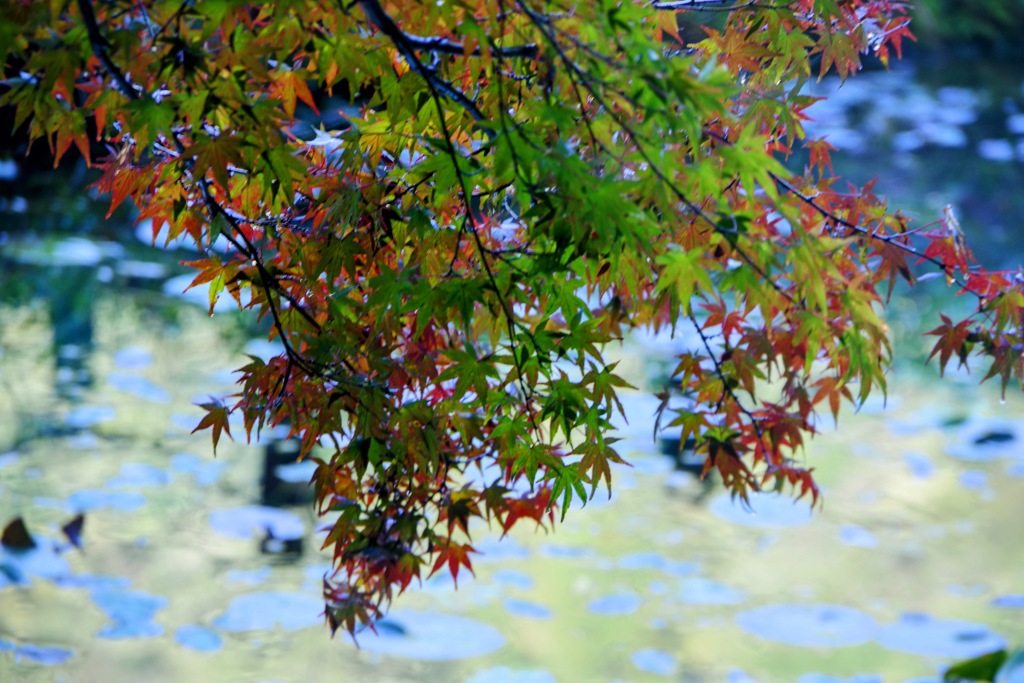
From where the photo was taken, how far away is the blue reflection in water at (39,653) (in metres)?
2.38

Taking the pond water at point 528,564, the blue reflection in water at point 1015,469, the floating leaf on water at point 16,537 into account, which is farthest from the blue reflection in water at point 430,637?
the blue reflection in water at point 1015,469

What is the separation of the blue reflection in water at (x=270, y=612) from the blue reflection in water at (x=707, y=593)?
3.17ft

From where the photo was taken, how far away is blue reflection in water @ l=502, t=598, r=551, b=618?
2660 millimetres

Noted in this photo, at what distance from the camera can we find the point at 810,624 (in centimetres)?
268

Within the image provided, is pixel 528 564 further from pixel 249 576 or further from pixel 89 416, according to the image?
pixel 89 416

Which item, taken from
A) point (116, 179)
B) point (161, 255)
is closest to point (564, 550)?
point (116, 179)

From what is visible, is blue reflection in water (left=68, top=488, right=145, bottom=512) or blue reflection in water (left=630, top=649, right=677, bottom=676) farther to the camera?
blue reflection in water (left=68, top=488, right=145, bottom=512)

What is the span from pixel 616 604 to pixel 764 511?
0.76 m

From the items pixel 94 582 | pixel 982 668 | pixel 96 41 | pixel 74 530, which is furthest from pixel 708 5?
pixel 74 530

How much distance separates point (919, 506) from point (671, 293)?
2.43 metres

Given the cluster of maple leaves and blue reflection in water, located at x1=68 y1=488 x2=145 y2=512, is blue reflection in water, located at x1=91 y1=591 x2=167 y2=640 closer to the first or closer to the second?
blue reflection in water, located at x1=68 y1=488 x2=145 y2=512

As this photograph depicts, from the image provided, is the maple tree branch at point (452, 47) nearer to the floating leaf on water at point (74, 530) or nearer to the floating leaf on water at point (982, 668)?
the floating leaf on water at point (982, 668)

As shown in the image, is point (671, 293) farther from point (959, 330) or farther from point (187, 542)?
point (187, 542)

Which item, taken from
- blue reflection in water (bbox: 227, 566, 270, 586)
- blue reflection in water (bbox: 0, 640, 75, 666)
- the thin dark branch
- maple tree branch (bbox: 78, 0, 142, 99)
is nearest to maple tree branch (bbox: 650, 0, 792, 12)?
the thin dark branch
